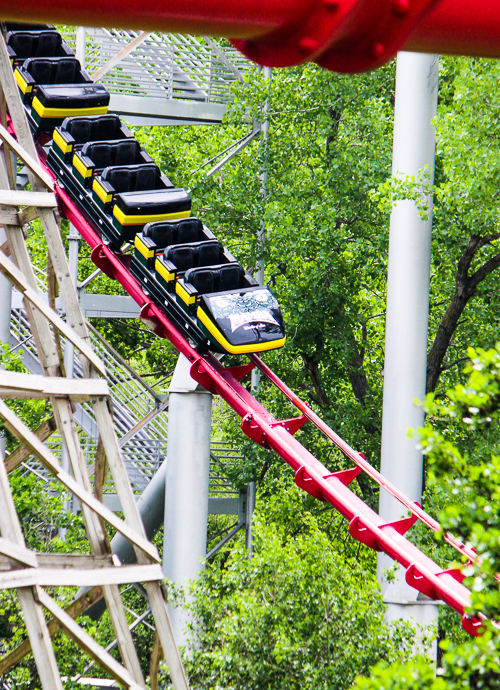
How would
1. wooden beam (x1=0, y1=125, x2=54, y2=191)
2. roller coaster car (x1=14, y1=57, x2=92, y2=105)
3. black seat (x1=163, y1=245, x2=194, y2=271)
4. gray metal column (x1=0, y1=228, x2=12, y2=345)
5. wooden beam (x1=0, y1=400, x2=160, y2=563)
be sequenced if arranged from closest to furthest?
1. wooden beam (x1=0, y1=400, x2=160, y2=563)
2. wooden beam (x1=0, y1=125, x2=54, y2=191)
3. gray metal column (x1=0, y1=228, x2=12, y2=345)
4. black seat (x1=163, y1=245, x2=194, y2=271)
5. roller coaster car (x1=14, y1=57, x2=92, y2=105)

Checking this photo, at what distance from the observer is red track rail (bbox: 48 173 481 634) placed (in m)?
6.94

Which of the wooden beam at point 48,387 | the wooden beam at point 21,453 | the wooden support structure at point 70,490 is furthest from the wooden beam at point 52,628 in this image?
the wooden beam at point 21,453

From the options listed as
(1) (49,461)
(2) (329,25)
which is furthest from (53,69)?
(2) (329,25)

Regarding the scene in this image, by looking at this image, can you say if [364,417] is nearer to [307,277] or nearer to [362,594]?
[307,277]

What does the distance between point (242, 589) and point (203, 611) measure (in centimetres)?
36

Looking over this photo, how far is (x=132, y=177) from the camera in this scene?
1071cm

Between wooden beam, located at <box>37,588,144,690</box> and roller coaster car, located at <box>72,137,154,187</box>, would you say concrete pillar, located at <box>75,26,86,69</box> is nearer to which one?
roller coaster car, located at <box>72,137,154,187</box>

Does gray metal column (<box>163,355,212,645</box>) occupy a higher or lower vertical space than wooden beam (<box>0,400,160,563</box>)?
lower

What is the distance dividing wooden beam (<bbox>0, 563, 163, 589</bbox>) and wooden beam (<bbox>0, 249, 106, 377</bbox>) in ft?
5.38

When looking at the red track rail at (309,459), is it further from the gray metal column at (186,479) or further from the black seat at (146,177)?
the black seat at (146,177)

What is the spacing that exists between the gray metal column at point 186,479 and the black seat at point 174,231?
1.51m

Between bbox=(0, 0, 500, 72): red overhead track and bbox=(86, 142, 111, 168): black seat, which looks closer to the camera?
bbox=(0, 0, 500, 72): red overhead track

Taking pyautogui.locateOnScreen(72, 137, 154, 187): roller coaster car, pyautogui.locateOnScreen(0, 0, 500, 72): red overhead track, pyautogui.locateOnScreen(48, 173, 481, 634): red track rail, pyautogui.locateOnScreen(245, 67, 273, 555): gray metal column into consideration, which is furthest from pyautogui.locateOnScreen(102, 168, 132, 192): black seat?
pyautogui.locateOnScreen(0, 0, 500, 72): red overhead track

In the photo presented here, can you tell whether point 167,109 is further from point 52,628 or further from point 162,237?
point 52,628
